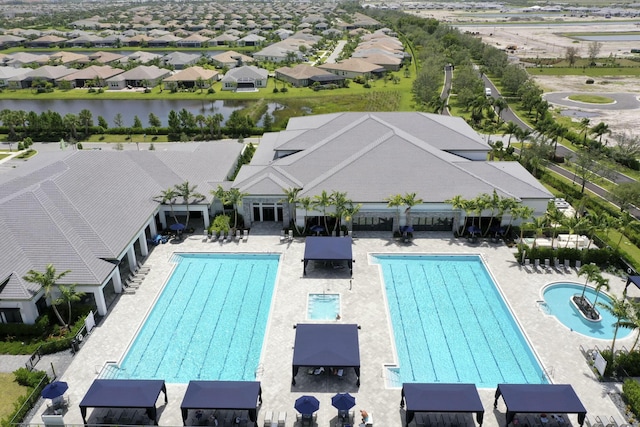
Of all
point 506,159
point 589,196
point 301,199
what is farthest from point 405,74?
point 301,199

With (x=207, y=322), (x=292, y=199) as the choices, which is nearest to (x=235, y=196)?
(x=292, y=199)

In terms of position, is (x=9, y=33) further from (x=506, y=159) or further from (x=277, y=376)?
(x=277, y=376)

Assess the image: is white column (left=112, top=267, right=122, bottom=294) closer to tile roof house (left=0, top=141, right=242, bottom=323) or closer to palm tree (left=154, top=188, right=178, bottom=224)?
tile roof house (left=0, top=141, right=242, bottom=323)

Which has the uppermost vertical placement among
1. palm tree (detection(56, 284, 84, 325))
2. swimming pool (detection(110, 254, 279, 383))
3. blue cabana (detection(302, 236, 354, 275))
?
palm tree (detection(56, 284, 84, 325))

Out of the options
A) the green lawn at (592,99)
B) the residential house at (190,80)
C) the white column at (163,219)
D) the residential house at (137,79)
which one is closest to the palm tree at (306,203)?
the white column at (163,219)

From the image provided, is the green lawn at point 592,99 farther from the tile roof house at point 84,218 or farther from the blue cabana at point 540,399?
the blue cabana at point 540,399

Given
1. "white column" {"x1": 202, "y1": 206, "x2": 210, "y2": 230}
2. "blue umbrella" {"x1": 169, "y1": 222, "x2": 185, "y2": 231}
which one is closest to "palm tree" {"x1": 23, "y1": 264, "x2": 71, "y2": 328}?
"blue umbrella" {"x1": 169, "y1": 222, "x2": 185, "y2": 231}
